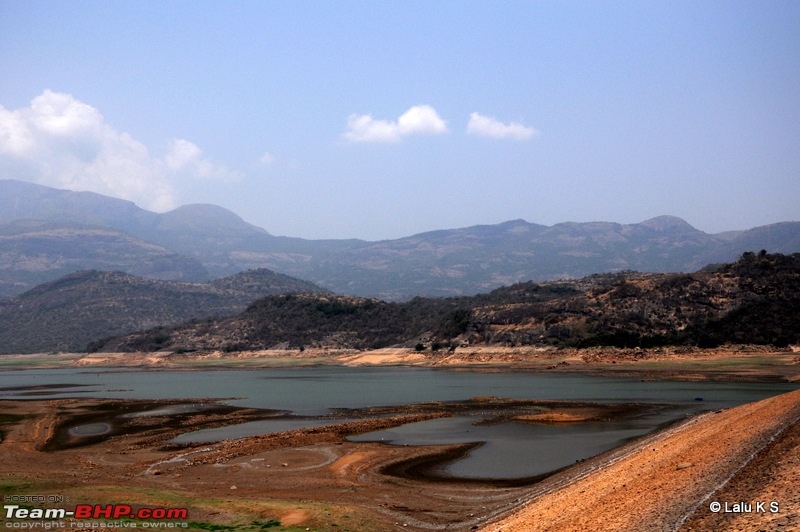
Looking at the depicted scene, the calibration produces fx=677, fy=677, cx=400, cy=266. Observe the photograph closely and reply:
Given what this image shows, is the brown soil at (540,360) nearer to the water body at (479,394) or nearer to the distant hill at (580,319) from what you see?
the distant hill at (580,319)

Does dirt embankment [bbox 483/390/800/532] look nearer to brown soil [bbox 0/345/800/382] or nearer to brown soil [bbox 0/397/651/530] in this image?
brown soil [bbox 0/397/651/530]

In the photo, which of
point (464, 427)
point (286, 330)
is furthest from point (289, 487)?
point (286, 330)

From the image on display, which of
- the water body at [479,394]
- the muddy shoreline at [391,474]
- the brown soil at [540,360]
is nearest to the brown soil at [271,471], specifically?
the muddy shoreline at [391,474]

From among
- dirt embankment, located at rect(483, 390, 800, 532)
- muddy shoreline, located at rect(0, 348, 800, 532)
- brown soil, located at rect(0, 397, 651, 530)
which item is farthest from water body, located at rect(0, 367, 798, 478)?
dirt embankment, located at rect(483, 390, 800, 532)

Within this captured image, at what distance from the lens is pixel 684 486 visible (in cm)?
1655

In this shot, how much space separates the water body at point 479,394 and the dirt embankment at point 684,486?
5.14 metres

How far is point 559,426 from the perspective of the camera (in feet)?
127

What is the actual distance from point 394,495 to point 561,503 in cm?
652

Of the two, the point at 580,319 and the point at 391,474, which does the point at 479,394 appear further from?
the point at 580,319

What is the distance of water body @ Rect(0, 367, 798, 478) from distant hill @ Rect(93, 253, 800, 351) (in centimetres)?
1849

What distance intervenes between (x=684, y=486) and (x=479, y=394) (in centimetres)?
4361

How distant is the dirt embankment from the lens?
44.4 ft

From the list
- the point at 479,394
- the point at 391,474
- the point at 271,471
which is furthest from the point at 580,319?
the point at 271,471

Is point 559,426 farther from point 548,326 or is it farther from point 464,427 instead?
point 548,326
